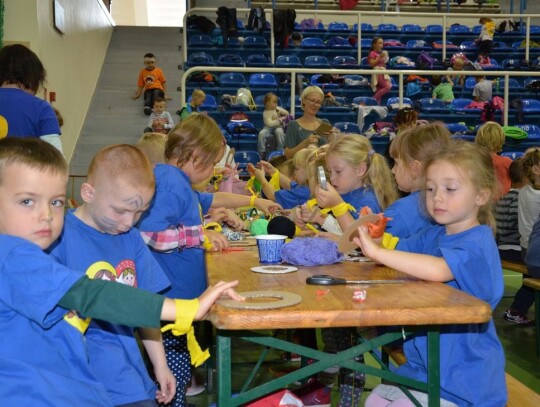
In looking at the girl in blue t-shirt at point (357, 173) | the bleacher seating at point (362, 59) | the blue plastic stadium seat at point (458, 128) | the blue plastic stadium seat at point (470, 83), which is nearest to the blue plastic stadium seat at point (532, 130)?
the bleacher seating at point (362, 59)

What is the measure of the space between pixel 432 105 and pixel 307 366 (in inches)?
364

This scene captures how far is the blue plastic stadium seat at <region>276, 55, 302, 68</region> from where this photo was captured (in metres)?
11.5

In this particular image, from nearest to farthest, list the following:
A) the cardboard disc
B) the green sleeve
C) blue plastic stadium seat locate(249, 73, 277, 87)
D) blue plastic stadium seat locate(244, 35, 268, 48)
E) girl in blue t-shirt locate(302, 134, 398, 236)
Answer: the green sleeve < the cardboard disc < girl in blue t-shirt locate(302, 134, 398, 236) < blue plastic stadium seat locate(249, 73, 277, 87) < blue plastic stadium seat locate(244, 35, 268, 48)

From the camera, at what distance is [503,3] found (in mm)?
16312

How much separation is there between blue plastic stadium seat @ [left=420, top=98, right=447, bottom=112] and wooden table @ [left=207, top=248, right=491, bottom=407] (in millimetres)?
8680

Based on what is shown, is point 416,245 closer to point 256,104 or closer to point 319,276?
point 319,276

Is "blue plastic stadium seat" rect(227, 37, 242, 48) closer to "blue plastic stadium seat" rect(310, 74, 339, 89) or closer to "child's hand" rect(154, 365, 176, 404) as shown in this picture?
"blue plastic stadium seat" rect(310, 74, 339, 89)

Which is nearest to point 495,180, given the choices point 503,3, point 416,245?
point 416,245

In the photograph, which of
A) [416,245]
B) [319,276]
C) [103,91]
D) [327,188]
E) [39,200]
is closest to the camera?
[39,200]

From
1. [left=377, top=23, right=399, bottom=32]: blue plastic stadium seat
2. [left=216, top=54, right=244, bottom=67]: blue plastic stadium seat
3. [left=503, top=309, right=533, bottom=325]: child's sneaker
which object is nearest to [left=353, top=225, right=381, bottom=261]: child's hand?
[left=503, top=309, right=533, bottom=325]: child's sneaker

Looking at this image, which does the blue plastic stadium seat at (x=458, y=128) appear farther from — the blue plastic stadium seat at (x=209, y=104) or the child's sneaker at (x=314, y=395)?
the child's sneaker at (x=314, y=395)

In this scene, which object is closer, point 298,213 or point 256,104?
point 298,213

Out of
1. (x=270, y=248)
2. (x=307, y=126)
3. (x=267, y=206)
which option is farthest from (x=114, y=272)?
(x=307, y=126)

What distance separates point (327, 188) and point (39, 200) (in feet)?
4.70
